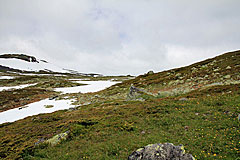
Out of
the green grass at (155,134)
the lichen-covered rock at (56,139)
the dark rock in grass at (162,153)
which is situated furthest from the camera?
the lichen-covered rock at (56,139)

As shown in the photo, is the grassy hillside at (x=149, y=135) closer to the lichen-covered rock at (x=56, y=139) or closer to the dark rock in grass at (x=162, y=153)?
the lichen-covered rock at (x=56, y=139)

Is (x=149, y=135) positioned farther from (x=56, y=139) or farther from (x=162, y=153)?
(x=56, y=139)

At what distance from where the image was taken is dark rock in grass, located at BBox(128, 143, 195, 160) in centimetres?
670

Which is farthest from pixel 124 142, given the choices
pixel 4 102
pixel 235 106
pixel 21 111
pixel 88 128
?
pixel 4 102

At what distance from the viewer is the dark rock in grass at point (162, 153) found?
6.70m

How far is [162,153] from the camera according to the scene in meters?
6.98

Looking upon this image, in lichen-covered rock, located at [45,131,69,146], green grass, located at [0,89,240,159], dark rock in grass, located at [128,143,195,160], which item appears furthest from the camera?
lichen-covered rock, located at [45,131,69,146]

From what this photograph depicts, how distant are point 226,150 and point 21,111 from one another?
37.9 metres

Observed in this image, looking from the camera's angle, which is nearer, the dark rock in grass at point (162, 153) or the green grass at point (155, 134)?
the dark rock in grass at point (162, 153)

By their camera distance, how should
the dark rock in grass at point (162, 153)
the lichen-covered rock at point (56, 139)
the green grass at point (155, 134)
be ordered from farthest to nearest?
1. the lichen-covered rock at point (56, 139)
2. the green grass at point (155, 134)
3. the dark rock in grass at point (162, 153)

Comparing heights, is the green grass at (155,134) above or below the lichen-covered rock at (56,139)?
above

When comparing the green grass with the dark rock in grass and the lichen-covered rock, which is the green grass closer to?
the lichen-covered rock

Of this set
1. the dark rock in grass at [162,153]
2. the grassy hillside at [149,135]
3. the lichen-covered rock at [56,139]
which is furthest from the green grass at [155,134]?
the dark rock in grass at [162,153]

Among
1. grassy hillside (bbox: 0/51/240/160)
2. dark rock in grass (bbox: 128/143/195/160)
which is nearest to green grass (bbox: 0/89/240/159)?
grassy hillside (bbox: 0/51/240/160)
